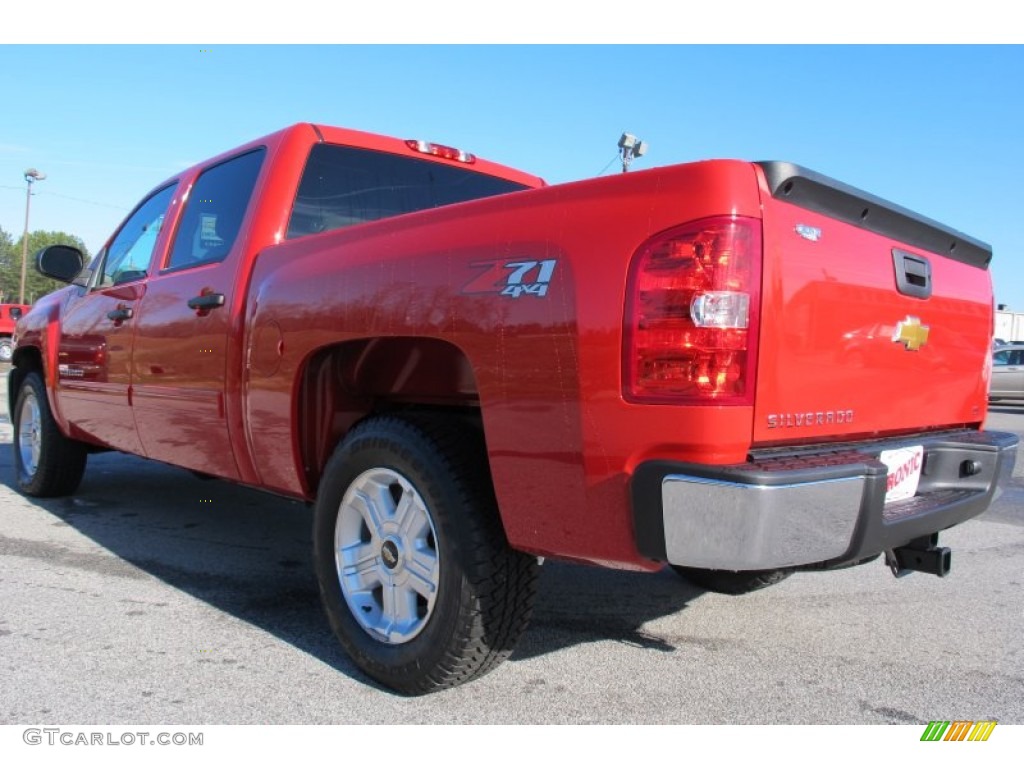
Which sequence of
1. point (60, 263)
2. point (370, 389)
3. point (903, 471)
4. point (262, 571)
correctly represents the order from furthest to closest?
point (60, 263) → point (262, 571) → point (370, 389) → point (903, 471)

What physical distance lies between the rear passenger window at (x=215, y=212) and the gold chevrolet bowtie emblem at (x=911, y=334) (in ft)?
8.64

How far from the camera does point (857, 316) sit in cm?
238

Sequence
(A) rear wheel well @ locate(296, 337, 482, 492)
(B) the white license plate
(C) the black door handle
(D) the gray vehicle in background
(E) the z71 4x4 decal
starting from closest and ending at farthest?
(E) the z71 4x4 decal < (B) the white license plate < (A) rear wheel well @ locate(296, 337, 482, 492) < (C) the black door handle < (D) the gray vehicle in background

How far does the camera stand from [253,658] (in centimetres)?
297

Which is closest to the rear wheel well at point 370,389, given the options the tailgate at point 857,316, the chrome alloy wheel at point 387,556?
the chrome alloy wheel at point 387,556

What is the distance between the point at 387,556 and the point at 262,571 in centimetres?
166

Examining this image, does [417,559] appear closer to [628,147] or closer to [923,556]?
[923,556]

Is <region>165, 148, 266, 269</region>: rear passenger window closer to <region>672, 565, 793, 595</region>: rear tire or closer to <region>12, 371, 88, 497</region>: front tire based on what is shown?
<region>12, 371, 88, 497</region>: front tire

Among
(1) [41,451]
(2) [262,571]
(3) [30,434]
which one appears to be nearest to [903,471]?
(2) [262,571]

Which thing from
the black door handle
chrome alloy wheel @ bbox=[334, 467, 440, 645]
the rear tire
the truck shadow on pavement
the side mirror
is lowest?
the truck shadow on pavement

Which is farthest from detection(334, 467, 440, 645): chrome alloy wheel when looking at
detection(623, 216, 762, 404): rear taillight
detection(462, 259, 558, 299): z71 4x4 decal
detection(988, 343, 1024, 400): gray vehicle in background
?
detection(988, 343, 1024, 400): gray vehicle in background

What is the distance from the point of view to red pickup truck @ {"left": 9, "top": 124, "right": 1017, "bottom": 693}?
6.70 ft

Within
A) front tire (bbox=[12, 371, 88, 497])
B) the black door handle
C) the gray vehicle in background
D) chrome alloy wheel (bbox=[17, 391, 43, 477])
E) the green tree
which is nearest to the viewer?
the black door handle

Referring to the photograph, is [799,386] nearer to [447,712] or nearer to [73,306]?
[447,712]
